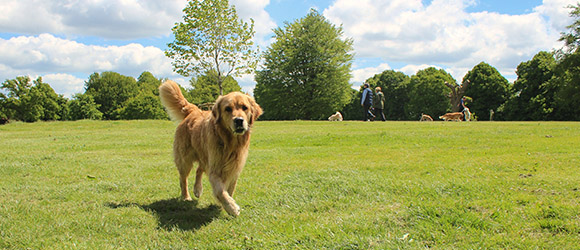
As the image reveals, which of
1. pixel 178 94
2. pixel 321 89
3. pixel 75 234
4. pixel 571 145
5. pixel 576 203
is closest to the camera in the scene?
pixel 75 234

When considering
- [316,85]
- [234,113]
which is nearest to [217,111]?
[234,113]

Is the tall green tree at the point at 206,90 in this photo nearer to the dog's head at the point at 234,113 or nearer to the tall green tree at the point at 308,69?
the tall green tree at the point at 308,69

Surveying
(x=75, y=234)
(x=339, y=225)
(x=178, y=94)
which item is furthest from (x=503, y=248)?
(x=178, y=94)

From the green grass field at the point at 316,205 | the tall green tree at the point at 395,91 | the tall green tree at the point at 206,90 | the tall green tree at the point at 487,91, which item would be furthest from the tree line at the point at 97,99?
the green grass field at the point at 316,205

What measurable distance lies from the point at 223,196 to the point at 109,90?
263 feet

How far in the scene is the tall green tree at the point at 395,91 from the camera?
68250mm

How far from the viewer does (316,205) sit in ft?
15.9

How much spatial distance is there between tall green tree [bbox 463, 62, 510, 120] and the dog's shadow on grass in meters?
57.8

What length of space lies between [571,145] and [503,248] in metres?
8.67

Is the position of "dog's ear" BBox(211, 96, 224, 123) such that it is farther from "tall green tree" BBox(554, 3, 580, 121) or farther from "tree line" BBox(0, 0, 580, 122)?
"tall green tree" BBox(554, 3, 580, 121)

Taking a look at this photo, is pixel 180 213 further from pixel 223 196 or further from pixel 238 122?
pixel 238 122

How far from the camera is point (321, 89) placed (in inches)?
1823

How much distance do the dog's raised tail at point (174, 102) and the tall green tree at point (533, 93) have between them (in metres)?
53.6

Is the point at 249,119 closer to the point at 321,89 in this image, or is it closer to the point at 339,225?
the point at 339,225
